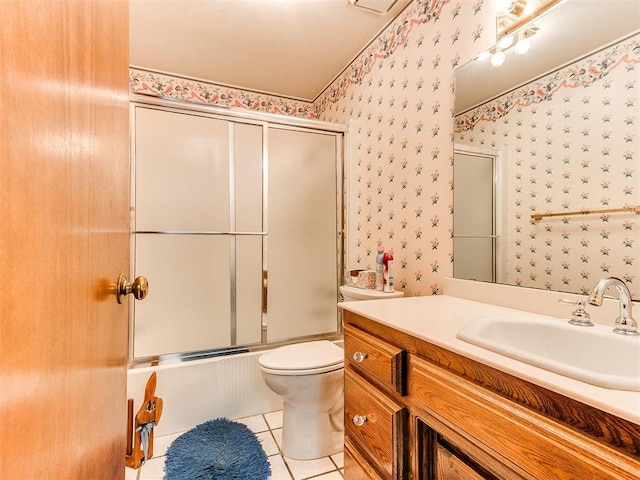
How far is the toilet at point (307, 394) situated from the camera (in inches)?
59.4

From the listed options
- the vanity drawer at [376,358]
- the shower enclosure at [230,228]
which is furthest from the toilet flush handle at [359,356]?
the shower enclosure at [230,228]

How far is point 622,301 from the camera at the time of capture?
2.52 feet

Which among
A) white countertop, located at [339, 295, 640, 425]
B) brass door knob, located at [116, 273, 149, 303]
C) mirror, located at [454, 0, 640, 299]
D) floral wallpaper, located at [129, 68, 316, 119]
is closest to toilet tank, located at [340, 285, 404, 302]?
white countertop, located at [339, 295, 640, 425]

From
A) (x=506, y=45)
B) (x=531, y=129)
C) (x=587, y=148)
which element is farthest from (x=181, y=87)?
(x=587, y=148)

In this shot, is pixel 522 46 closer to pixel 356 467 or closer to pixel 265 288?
pixel 356 467

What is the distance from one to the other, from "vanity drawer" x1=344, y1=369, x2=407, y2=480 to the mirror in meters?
0.65

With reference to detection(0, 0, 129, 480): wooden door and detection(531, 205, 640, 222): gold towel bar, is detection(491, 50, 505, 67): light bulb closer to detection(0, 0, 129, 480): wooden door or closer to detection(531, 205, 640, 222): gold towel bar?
detection(531, 205, 640, 222): gold towel bar

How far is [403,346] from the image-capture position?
2.93 feet

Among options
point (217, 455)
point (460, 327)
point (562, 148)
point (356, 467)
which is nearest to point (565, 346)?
point (460, 327)

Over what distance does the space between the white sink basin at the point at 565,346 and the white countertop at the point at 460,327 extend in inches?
0.6

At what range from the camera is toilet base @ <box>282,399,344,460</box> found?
157 centimetres

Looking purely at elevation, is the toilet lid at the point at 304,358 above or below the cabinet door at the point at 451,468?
below

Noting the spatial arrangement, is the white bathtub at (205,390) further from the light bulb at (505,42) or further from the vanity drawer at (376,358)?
the light bulb at (505,42)

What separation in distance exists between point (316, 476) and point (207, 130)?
6.48 feet
